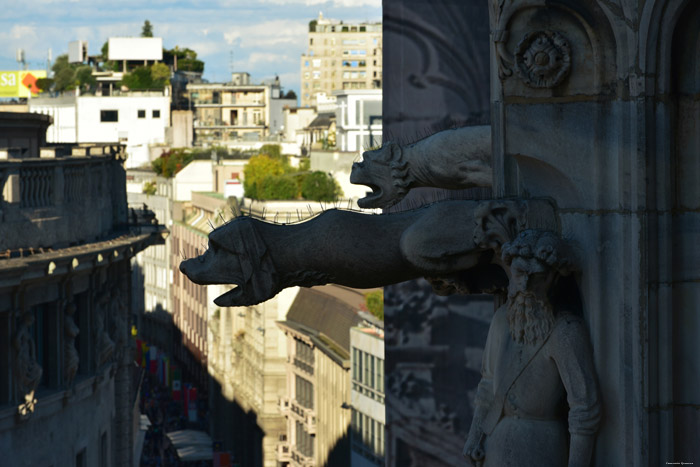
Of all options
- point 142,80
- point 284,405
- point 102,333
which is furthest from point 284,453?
point 142,80

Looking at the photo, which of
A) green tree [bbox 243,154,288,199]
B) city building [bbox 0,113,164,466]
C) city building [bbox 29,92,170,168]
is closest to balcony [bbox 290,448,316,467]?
green tree [bbox 243,154,288,199]

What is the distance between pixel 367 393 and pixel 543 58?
67.7 m

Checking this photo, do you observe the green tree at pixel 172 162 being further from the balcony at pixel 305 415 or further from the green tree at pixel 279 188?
the balcony at pixel 305 415

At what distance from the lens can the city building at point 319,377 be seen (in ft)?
267

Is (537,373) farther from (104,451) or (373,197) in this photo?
(104,451)

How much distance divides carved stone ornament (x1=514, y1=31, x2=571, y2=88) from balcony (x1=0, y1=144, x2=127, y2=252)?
28.0 metres

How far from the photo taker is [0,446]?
3441cm

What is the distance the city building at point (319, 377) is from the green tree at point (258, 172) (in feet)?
66.7

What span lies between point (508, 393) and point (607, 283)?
573 millimetres

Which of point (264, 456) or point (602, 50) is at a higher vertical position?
point (602, 50)

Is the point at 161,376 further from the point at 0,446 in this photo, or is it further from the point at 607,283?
the point at 607,283

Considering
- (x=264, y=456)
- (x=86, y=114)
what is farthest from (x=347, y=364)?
(x=86, y=114)

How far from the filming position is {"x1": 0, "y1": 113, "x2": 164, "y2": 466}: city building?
34844 millimetres

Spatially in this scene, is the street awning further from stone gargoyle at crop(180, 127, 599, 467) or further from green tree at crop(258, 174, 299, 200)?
stone gargoyle at crop(180, 127, 599, 467)
